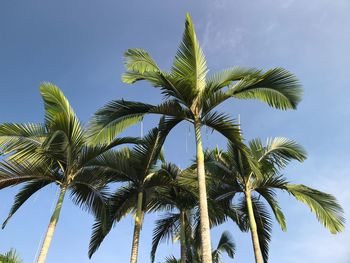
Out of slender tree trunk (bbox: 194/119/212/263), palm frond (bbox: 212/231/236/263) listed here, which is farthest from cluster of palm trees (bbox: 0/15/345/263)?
palm frond (bbox: 212/231/236/263)

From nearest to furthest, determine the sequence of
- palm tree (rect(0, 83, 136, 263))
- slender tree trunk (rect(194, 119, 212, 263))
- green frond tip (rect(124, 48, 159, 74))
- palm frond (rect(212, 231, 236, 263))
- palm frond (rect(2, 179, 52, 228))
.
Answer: slender tree trunk (rect(194, 119, 212, 263)) → green frond tip (rect(124, 48, 159, 74)) → palm tree (rect(0, 83, 136, 263)) → palm frond (rect(2, 179, 52, 228)) → palm frond (rect(212, 231, 236, 263))

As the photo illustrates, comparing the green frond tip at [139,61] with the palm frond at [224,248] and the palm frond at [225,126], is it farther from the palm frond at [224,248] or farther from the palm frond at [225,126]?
the palm frond at [224,248]

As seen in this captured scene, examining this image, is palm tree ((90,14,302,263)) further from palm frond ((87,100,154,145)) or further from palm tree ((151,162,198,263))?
palm tree ((151,162,198,263))

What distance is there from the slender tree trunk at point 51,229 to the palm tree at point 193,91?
2.72 metres

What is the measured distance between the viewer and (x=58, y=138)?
10461mm

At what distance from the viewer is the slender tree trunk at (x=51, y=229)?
961 centimetres

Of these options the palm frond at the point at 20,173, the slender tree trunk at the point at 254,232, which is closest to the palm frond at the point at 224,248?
the slender tree trunk at the point at 254,232

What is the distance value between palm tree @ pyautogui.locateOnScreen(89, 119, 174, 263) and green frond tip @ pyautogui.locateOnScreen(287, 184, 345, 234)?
4.85m

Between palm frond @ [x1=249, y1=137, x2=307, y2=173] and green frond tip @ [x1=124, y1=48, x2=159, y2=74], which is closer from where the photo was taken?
green frond tip @ [x1=124, y1=48, x2=159, y2=74]

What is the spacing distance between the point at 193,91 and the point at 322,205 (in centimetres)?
630

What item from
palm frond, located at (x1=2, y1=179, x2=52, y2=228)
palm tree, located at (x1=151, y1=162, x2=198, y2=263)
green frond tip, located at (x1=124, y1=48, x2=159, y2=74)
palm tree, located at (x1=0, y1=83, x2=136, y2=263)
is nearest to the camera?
green frond tip, located at (x1=124, y1=48, x2=159, y2=74)

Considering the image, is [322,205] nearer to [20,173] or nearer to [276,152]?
[276,152]

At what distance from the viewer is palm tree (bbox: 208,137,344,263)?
12.2m

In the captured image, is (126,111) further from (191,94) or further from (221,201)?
(221,201)
